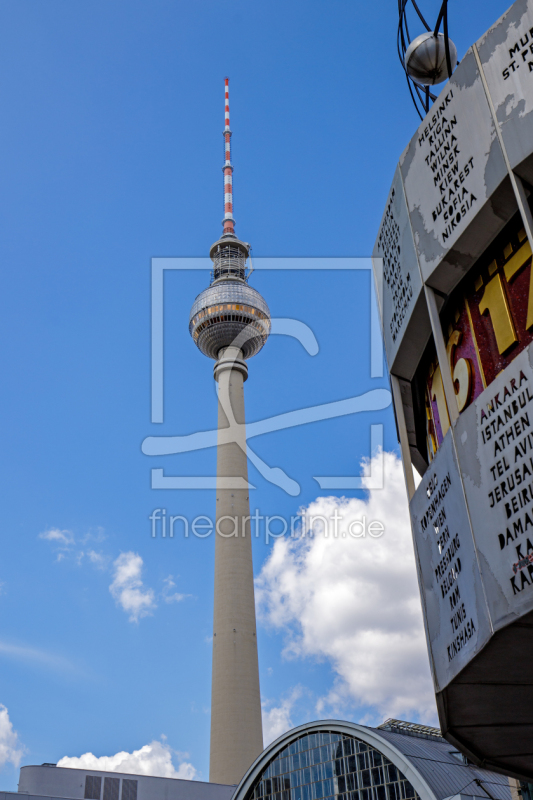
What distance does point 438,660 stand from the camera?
9906mm

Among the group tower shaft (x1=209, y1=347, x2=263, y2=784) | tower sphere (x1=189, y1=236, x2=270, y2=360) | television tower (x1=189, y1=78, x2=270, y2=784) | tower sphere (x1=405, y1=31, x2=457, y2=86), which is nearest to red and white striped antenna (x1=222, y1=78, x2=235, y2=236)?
television tower (x1=189, y1=78, x2=270, y2=784)

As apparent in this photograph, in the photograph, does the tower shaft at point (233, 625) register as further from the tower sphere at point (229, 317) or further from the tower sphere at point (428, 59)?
the tower sphere at point (428, 59)

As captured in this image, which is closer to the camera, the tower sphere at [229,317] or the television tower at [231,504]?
the television tower at [231,504]

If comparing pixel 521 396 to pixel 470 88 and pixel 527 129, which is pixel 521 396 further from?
pixel 470 88

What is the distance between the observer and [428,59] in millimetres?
11680

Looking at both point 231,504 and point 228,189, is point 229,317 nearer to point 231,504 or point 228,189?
point 228,189

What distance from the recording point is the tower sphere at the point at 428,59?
11.6 m

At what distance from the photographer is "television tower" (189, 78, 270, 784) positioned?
200 feet

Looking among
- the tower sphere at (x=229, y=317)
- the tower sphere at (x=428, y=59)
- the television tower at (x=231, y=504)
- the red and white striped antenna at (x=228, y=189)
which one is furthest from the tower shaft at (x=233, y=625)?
the tower sphere at (x=428, y=59)

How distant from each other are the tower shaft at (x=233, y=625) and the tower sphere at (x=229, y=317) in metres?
8.46

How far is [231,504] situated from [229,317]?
922 inches

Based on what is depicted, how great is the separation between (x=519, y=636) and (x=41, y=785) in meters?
49.0

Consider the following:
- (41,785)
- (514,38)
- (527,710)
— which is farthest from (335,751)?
(514,38)

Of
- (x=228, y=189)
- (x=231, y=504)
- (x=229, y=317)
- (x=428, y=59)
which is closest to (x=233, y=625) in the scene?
(x=231, y=504)
